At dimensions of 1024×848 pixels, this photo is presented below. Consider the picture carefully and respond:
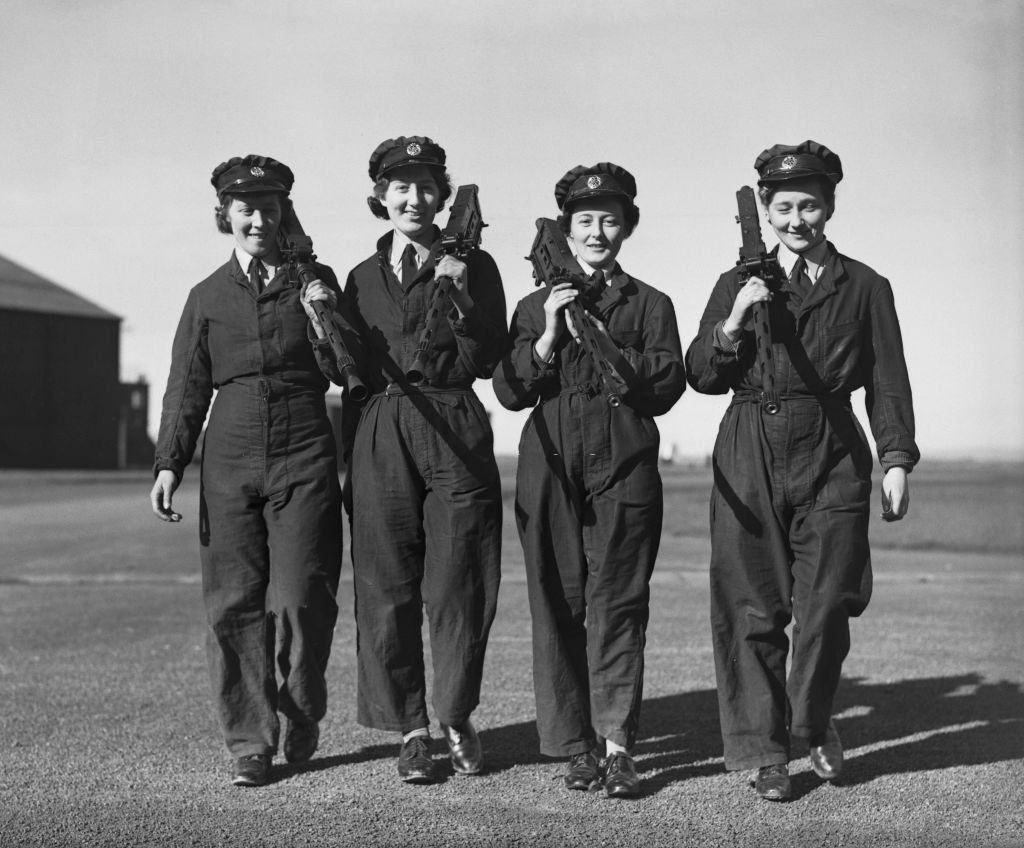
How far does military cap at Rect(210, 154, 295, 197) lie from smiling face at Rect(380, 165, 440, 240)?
1.45ft

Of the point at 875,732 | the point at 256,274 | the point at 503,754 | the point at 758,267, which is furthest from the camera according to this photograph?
the point at 875,732

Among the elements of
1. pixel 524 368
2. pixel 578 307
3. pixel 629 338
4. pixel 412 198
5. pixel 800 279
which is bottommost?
pixel 524 368

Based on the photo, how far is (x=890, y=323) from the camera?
493 cm

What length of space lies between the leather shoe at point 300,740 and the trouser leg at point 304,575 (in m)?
0.08

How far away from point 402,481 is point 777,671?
5.41 ft

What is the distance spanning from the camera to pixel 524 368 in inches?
196

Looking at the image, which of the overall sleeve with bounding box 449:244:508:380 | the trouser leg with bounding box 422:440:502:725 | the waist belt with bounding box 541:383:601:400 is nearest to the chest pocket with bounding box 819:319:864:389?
the waist belt with bounding box 541:383:601:400

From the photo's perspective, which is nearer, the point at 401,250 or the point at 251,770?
the point at 251,770

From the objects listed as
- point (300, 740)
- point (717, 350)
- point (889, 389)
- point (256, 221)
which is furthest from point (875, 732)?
point (256, 221)

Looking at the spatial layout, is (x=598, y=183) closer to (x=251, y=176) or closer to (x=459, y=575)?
(x=251, y=176)

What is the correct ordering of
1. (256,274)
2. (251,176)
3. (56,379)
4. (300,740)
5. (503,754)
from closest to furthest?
(251,176) < (256,274) < (300,740) < (503,754) < (56,379)

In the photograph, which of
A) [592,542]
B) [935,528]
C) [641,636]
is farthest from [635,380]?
[935,528]

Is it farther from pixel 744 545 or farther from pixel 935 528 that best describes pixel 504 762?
pixel 935 528

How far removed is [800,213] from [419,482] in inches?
72.6
